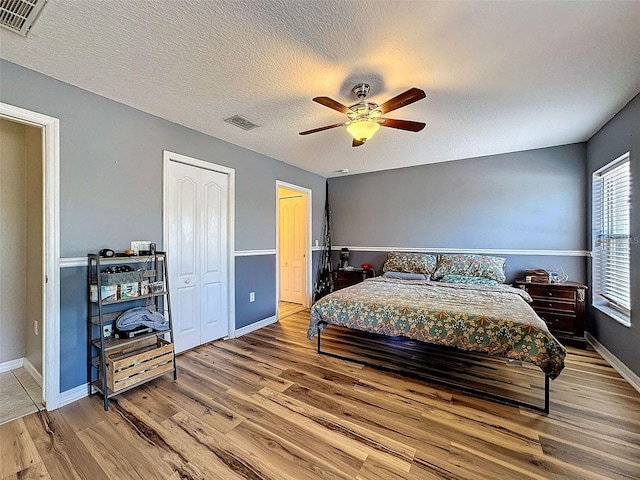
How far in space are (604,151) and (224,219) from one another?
4.51 metres

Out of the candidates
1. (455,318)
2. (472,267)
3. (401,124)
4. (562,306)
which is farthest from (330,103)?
(562,306)

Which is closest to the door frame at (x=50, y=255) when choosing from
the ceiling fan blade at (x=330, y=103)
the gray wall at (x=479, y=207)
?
the ceiling fan blade at (x=330, y=103)

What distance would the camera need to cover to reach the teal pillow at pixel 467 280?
3.89 m

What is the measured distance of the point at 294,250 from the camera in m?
5.64

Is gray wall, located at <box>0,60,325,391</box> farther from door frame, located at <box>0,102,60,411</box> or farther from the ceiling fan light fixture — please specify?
the ceiling fan light fixture

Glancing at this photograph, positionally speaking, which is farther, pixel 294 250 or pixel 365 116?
pixel 294 250

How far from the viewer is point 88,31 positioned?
176 cm

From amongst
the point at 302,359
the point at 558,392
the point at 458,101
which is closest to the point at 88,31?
the point at 458,101

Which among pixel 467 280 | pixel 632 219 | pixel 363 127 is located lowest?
pixel 467 280

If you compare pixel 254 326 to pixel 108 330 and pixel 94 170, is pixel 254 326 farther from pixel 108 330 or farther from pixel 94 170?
pixel 94 170

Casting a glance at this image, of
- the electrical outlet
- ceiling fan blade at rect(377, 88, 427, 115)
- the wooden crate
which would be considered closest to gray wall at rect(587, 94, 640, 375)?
ceiling fan blade at rect(377, 88, 427, 115)

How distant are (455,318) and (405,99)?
1829mm

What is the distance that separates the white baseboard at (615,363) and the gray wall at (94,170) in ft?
14.9

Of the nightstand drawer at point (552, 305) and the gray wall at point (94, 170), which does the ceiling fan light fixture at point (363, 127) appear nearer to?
the gray wall at point (94, 170)
